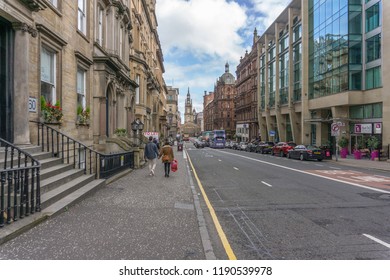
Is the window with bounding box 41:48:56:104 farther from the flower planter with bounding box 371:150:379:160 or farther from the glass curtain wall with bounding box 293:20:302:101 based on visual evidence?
the glass curtain wall with bounding box 293:20:302:101

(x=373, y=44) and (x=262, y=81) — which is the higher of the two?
(x=262, y=81)

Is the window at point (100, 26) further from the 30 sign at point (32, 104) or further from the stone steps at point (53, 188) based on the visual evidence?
the stone steps at point (53, 188)

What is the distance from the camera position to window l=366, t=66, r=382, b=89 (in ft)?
92.4

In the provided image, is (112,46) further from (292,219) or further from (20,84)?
(292,219)

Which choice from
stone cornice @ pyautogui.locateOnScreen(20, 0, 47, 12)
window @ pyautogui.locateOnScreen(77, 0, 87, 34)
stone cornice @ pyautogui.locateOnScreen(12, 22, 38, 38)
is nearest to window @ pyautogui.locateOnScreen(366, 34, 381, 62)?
window @ pyautogui.locateOnScreen(77, 0, 87, 34)

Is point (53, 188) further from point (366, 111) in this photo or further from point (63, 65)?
point (366, 111)

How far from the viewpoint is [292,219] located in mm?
6707

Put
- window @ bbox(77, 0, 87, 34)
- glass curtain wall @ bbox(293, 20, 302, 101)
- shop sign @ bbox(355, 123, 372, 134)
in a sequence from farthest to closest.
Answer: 1. glass curtain wall @ bbox(293, 20, 302, 101)
2. shop sign @ bbox(355, 123, 372, 134)
3. window @ bbox(77, 0, 87, 34)

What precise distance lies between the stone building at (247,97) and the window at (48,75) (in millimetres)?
61058

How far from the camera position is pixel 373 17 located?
94.2ft

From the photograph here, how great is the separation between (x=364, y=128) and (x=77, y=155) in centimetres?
2796

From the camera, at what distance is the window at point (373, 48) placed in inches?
1111

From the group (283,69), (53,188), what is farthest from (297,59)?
(53,188)

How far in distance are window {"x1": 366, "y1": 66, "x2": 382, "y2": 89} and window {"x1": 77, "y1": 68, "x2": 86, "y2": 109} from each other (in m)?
26.8
